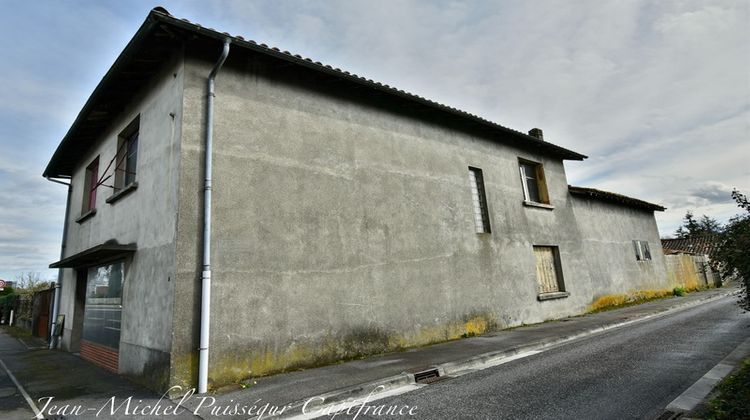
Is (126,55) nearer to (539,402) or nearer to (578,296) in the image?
(539,402)

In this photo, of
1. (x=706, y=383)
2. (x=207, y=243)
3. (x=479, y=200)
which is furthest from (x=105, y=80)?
(x=706, y=383)

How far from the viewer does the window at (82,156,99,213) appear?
10.4 m

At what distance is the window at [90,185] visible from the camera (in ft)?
34.0

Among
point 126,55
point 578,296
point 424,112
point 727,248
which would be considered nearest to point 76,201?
point 126,55

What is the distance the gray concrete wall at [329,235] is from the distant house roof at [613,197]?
4466mm

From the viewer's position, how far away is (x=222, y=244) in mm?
5941

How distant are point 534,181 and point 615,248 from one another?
16.9 ft

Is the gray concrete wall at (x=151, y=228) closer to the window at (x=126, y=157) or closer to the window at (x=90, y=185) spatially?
the window at (x=126, y=157)

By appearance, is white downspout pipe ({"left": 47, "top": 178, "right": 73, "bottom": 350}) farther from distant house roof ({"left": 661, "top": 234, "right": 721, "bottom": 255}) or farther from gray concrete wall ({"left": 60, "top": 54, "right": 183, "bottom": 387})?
distant house roof ({"left": 661, "top": 234, "right": 721, "bottom": 255})

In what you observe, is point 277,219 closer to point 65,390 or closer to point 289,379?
point 289,379

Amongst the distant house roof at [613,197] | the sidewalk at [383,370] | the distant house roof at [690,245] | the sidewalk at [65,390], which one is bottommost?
the sidewalk at [383,370]

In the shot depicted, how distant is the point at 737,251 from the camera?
4207mm

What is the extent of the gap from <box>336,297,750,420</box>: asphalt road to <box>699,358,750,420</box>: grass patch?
39cm

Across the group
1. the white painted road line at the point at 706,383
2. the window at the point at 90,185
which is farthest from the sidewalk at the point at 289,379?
the window at the point at 90,185
